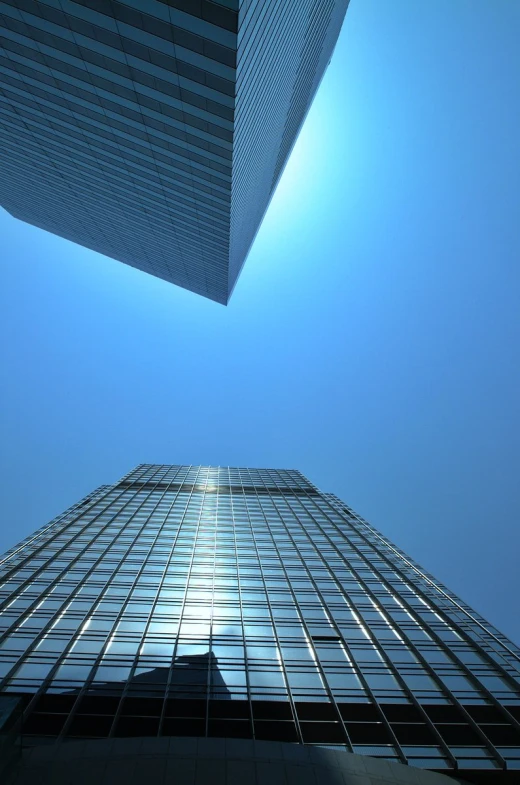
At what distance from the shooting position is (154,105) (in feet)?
97.7

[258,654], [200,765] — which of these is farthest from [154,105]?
[200,765]

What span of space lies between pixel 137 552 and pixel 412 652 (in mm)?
22764

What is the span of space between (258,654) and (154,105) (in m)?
32.6

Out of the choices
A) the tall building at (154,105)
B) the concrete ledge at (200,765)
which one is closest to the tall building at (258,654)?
the concrete ledge at (200,765)

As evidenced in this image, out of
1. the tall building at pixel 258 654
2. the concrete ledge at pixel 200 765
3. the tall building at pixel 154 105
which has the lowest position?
the tall building at pixel 258 654

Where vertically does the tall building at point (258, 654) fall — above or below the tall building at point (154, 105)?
below

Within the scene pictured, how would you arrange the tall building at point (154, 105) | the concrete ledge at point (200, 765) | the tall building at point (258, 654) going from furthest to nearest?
the tall building at point (154, 105) < the tall building at point (258, 654) < the concrete ledge at point (200, 765)

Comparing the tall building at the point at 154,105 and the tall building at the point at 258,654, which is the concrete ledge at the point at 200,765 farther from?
the tall building at the point at 154,105

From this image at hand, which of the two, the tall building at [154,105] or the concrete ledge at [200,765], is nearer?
the concrete ledge at [200,765]

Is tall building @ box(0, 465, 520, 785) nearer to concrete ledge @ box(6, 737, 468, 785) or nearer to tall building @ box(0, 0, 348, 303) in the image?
concrete ledge @ box(6, 737, 468, 785)

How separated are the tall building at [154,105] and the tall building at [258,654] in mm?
29458

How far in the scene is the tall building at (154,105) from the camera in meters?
23.7

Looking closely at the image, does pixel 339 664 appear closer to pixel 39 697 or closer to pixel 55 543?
pixel 39 697

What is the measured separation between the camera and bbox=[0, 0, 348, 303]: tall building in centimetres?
2366
